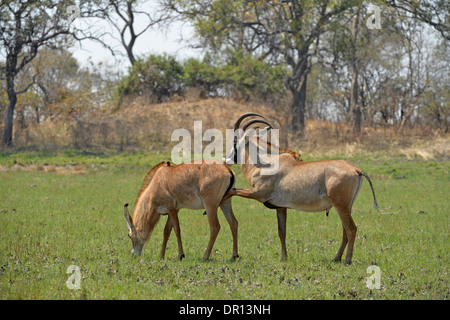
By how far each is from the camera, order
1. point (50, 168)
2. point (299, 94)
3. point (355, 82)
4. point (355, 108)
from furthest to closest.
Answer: point (355, 82), point (355, 108), point (299, 94), point (50, 168)

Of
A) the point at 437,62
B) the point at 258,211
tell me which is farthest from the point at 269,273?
the point at 437,62

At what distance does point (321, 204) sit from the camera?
958 centimetres

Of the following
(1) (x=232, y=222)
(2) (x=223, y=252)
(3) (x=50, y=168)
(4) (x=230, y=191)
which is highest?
(3) (x=50, y=168)

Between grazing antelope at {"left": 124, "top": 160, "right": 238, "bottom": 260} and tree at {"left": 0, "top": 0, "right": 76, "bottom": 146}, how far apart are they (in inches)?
959

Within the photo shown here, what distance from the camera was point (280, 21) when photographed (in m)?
32.3

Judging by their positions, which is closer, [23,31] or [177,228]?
[177,228]

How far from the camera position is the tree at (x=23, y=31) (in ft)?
104

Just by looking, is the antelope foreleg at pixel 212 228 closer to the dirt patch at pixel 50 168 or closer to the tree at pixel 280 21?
the dirt patch at pixel 50 168

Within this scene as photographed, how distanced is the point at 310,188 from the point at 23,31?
27.2m

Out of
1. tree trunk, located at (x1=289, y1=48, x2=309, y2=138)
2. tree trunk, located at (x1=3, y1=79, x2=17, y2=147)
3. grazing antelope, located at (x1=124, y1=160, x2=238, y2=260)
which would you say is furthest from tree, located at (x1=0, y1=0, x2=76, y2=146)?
grazing antelope, located at (x1=124, y1=160, x2=238, y2=260)

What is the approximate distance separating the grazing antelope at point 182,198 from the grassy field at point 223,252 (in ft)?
1.35

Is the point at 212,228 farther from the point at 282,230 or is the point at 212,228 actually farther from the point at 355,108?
the point at 355,108

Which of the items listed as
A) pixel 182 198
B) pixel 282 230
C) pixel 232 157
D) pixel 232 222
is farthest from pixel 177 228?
pixel 282 230
